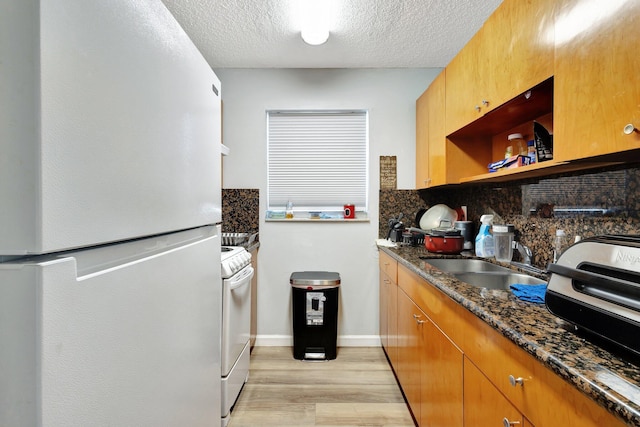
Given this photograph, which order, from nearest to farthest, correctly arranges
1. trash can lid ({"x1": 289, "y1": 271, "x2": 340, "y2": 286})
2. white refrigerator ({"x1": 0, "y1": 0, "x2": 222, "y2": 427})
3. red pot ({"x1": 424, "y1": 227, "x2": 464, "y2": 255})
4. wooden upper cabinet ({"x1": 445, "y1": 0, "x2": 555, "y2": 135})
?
white refrigerator ({"x1": 0, "y1": 0, "x2": 222, "y2": 427}), wooden upper cabinet ({"x1": 445, "y1": 0, "x2": 555, "y2": 135}), red pot ({"x1": 424, "y1": 227, "x2": 464, "y2": 255}), trash can lid ({"x1": 289, "y1": 271, "x2": 340, "y2": 286})

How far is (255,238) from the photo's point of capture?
2768mm

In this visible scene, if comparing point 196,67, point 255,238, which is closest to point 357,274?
point 255,238

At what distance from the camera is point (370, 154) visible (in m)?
2.82

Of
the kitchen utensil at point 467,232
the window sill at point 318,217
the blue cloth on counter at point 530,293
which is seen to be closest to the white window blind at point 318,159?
the window sill at point 318,217

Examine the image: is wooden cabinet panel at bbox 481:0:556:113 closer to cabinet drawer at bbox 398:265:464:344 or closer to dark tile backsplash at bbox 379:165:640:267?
dark tile backsplash at bbox 379:165:640:267

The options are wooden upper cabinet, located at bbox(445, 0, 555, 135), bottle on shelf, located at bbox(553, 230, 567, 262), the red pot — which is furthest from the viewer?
the red pot

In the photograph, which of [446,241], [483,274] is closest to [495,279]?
[483,274]

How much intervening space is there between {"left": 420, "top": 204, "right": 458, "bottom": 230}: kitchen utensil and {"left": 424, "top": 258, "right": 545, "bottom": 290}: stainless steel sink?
24.1 inches

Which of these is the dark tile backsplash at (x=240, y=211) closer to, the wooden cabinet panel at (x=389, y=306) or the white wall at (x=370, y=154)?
the white wall at (x=370, y=154)

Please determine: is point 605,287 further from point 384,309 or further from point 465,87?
point 384,309

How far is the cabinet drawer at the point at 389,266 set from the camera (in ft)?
7.04

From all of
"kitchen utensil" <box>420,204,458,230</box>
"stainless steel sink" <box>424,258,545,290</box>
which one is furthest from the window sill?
"stainless steel sink" <box>424,258,545,290</box>

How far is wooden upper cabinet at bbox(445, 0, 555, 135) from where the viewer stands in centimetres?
114
